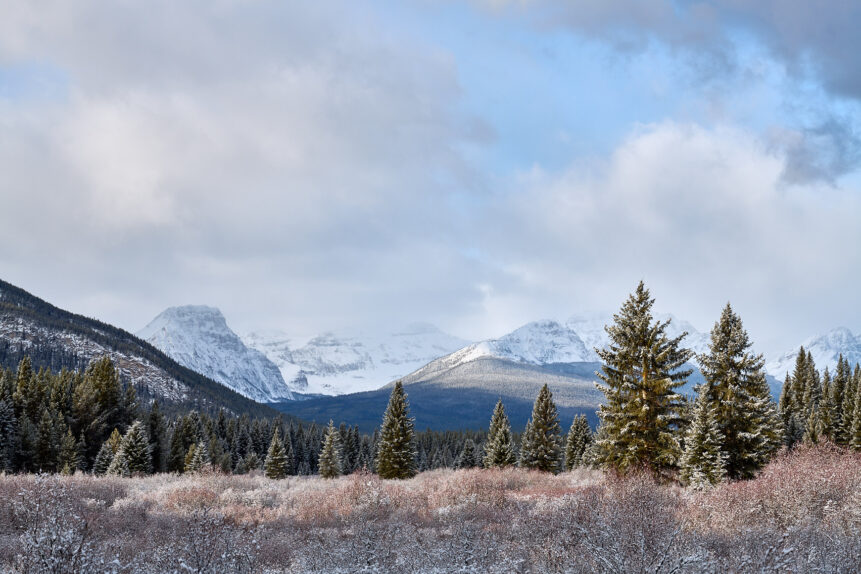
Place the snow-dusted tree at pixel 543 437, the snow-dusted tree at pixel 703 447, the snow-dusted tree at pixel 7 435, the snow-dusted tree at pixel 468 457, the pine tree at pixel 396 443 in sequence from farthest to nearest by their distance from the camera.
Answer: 1. the snow-dusted tree at pixel 468 457
2. the snow-dusted tree at pixel 543 437
3. the pine tree at pixel 396 443
4. the snow-dusted tree at pixel 7 435
5. the snow-dusted tree at pixel 703 447

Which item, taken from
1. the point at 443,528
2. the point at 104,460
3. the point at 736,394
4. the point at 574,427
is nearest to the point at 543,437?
the point at 574,427

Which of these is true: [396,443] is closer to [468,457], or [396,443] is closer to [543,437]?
[543,437]

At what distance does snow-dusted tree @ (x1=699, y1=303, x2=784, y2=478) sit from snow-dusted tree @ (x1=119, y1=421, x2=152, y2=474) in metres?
42.0

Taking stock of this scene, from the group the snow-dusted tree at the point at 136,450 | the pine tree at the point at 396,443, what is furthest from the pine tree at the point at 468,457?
the snow-dusted tree at the point at 136,450

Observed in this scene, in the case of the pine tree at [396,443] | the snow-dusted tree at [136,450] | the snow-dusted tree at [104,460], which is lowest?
the snow-dusted tree at [104,460]

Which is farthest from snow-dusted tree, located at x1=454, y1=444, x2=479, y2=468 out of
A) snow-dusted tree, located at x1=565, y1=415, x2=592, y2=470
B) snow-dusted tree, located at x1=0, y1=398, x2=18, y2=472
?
snow-dusted tree, located at x1=0, y1=398, x2=18, y2=472

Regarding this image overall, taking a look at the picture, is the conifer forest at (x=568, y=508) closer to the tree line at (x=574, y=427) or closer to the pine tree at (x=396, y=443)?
the tree line at (x=574, y=427)

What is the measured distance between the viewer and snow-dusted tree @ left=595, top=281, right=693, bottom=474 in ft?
84.4

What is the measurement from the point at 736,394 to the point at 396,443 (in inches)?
1231

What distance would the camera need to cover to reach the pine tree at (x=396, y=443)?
164 ft

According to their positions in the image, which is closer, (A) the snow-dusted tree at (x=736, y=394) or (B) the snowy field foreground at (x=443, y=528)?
(B) the snowy field foreground at (x=443, y=528)

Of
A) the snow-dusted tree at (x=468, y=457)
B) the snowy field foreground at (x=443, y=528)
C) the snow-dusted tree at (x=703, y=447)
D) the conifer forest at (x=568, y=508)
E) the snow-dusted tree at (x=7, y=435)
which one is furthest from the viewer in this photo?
the snow-dusted tree at (x=468, y=457)

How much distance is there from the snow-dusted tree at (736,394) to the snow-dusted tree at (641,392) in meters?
1.91

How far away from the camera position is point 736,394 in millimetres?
27078
